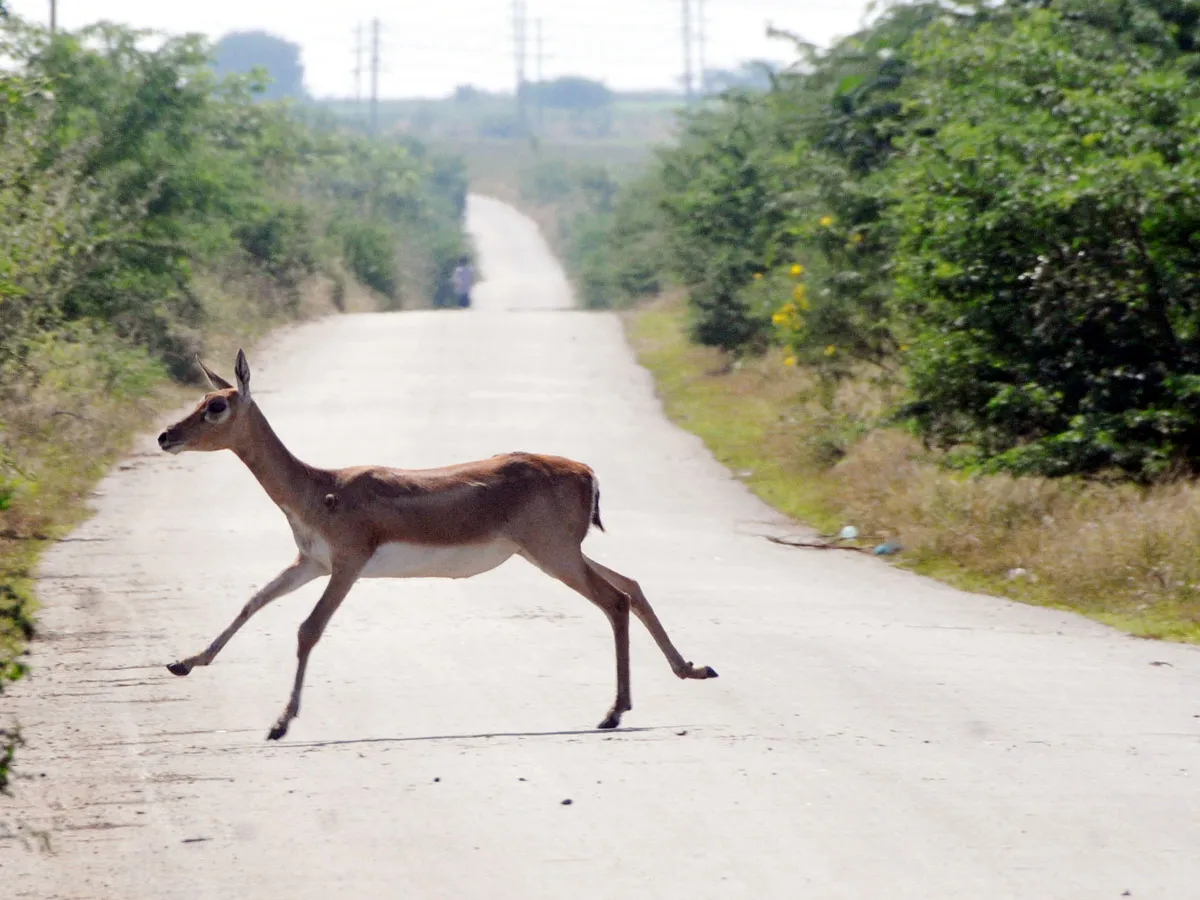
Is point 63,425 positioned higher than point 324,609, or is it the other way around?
point 324,609

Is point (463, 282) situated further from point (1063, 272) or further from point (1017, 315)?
point (1063, 272)

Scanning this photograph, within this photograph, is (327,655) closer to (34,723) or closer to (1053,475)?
(34,723)

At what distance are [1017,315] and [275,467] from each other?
→ 329 inches

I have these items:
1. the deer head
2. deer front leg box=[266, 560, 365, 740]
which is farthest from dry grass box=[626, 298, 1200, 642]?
the deer head

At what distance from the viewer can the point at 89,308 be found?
24047 mm

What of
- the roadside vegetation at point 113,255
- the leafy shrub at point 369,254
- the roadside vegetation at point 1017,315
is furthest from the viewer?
the leafy shrub at point 369,254

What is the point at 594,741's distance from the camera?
27.0ft

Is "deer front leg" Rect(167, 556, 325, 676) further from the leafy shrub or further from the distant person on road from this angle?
the leafy shrub

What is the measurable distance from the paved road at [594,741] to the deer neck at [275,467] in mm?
1055

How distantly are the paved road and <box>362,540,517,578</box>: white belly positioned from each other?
69 cm

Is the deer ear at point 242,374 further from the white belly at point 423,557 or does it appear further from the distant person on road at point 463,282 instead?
the distant person on road at point 463,282

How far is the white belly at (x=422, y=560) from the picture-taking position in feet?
28.7

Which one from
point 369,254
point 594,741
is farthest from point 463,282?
point 594,741

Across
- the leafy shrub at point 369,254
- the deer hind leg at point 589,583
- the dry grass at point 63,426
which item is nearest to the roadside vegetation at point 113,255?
the dry grass at point 63,426
